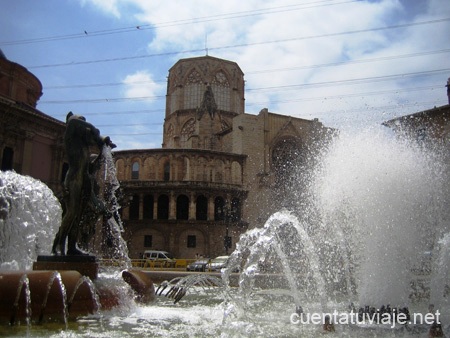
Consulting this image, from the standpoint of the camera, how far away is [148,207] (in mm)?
44281

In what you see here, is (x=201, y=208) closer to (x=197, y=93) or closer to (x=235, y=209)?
(x=235, y=209)

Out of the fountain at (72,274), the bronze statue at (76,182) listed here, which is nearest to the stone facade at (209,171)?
the fountain at (72,274)

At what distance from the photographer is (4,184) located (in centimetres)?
1630

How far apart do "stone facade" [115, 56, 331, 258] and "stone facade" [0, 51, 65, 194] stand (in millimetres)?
9604

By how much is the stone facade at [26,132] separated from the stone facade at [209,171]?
9604 millimetres

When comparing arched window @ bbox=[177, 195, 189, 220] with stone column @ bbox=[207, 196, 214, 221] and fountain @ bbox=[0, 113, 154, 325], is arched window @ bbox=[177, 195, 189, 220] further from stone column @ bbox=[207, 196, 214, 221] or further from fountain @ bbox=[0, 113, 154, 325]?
fountain @ bbox=[0, 113, 154, 325]

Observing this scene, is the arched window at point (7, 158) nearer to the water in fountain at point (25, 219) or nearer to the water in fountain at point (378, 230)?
the water in fountain at point (25, 219)

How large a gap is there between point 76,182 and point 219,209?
35842mm

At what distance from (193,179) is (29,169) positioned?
1834 cm

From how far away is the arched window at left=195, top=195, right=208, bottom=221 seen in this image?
143 ft

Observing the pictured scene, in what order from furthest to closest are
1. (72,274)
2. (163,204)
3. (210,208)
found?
(163,204), (210,208), (72,274)

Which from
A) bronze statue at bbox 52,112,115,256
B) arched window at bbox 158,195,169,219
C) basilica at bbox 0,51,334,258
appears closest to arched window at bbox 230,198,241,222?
basilica at bbox 0,51,334,258

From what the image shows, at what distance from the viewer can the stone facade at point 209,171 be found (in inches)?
1644

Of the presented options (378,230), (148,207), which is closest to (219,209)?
(148,207)
